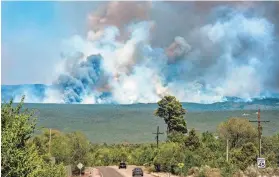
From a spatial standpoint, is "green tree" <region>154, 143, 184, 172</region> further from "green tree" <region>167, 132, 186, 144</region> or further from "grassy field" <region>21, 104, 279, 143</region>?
"grassy field" <region>21, 104, 279, 143</region>

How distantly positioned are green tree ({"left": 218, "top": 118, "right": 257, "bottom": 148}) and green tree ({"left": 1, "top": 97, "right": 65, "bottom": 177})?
78898 mm

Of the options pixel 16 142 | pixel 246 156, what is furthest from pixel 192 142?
pixel 16 142

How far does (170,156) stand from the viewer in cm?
7469

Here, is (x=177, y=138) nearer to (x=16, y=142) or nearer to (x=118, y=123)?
(x=16, y=142)

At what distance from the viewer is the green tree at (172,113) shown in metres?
110

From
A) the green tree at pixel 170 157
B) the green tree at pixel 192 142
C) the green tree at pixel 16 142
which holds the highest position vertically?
the green tree at pixel 16 142

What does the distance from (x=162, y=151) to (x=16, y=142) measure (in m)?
60.7

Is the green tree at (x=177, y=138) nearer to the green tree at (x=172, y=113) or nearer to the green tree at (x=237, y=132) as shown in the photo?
the green tree at (x=237, y=132)

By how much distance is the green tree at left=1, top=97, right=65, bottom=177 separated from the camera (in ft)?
51.0

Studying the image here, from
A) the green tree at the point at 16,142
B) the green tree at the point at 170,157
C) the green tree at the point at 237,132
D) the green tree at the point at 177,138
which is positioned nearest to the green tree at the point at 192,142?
the green tree at the point at 170,157

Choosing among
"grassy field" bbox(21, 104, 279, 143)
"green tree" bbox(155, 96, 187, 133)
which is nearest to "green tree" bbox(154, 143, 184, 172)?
"green tree" bbox(155, 96, 187, 133)

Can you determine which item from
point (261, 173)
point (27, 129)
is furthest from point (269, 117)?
point (27, 129)

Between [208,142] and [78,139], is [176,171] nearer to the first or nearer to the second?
[78,139]

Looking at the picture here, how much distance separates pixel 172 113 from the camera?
11038cm
